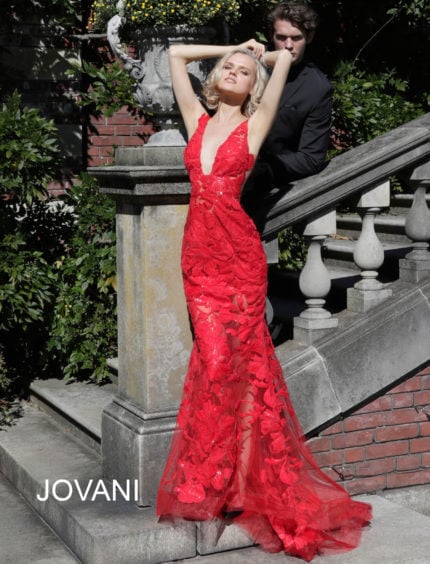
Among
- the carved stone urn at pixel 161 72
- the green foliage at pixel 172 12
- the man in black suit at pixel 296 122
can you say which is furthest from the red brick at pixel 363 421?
the green foliage at pixel 172 12

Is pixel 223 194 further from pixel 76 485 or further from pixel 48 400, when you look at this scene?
pixel 48 400

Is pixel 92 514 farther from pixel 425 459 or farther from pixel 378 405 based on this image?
pixel 425 459

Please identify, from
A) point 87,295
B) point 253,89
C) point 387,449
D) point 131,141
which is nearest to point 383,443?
point 387,449

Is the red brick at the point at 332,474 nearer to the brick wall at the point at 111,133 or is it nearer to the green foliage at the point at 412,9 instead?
the brick wall at the point at 111,133

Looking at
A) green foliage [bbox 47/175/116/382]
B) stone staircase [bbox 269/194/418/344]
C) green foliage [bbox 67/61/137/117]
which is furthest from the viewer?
green foliage [bbox 67/61/137/117]

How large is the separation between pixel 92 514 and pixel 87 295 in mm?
2187

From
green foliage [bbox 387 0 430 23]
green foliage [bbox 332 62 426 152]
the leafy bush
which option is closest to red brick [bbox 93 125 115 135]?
the leafy bush

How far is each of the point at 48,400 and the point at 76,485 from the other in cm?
126

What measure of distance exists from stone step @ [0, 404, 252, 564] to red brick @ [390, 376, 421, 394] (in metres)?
1.17

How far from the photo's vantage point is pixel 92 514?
4.16m

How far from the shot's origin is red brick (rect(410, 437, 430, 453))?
4.91 meters

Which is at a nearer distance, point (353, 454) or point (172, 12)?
point (172, 12)

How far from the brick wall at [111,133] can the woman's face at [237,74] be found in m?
3.63

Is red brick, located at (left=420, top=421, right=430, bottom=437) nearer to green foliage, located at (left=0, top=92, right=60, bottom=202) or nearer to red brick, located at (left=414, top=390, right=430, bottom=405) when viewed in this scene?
red brick, located at (left=414, top=390, right=430, bottom=405)
